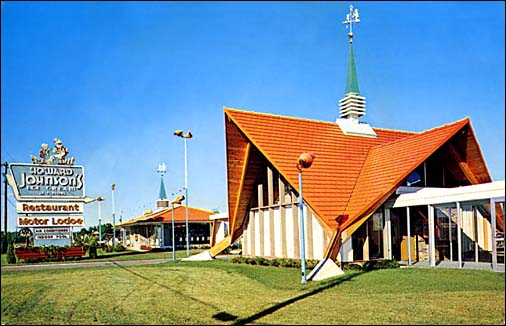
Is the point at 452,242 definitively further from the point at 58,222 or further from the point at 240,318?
the point at 58,222

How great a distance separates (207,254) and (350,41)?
40.0 ft

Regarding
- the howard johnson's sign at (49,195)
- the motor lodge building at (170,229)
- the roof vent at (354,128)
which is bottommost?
the motor lodge building at (170,229)

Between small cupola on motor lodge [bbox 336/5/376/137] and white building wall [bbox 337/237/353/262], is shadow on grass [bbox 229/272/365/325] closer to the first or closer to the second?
white building wall [bbox 337/237/353/262]

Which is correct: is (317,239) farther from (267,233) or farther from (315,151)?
(267,233)

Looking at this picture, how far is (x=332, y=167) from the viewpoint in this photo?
59.2ft

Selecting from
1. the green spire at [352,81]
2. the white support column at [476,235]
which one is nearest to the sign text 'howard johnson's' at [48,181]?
the green spire at [352,81]

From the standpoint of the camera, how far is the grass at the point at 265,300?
7.27m

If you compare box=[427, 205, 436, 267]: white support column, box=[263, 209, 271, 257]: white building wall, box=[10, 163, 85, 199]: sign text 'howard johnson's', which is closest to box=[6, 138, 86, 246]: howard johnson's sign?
box=[10, 163, 85, 199]: sign text 'howard johnson's'

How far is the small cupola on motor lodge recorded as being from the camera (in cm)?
2139

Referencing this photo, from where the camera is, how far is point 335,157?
738 inches

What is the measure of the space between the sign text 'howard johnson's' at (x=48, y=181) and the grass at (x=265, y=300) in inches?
257

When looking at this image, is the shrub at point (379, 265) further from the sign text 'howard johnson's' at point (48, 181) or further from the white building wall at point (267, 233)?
the sign text 'howard johnson's' at point (48, 181)

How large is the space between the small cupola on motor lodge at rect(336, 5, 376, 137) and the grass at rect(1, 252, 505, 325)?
9340mm

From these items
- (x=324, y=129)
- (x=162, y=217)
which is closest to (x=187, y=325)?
(x=324, y=129)
